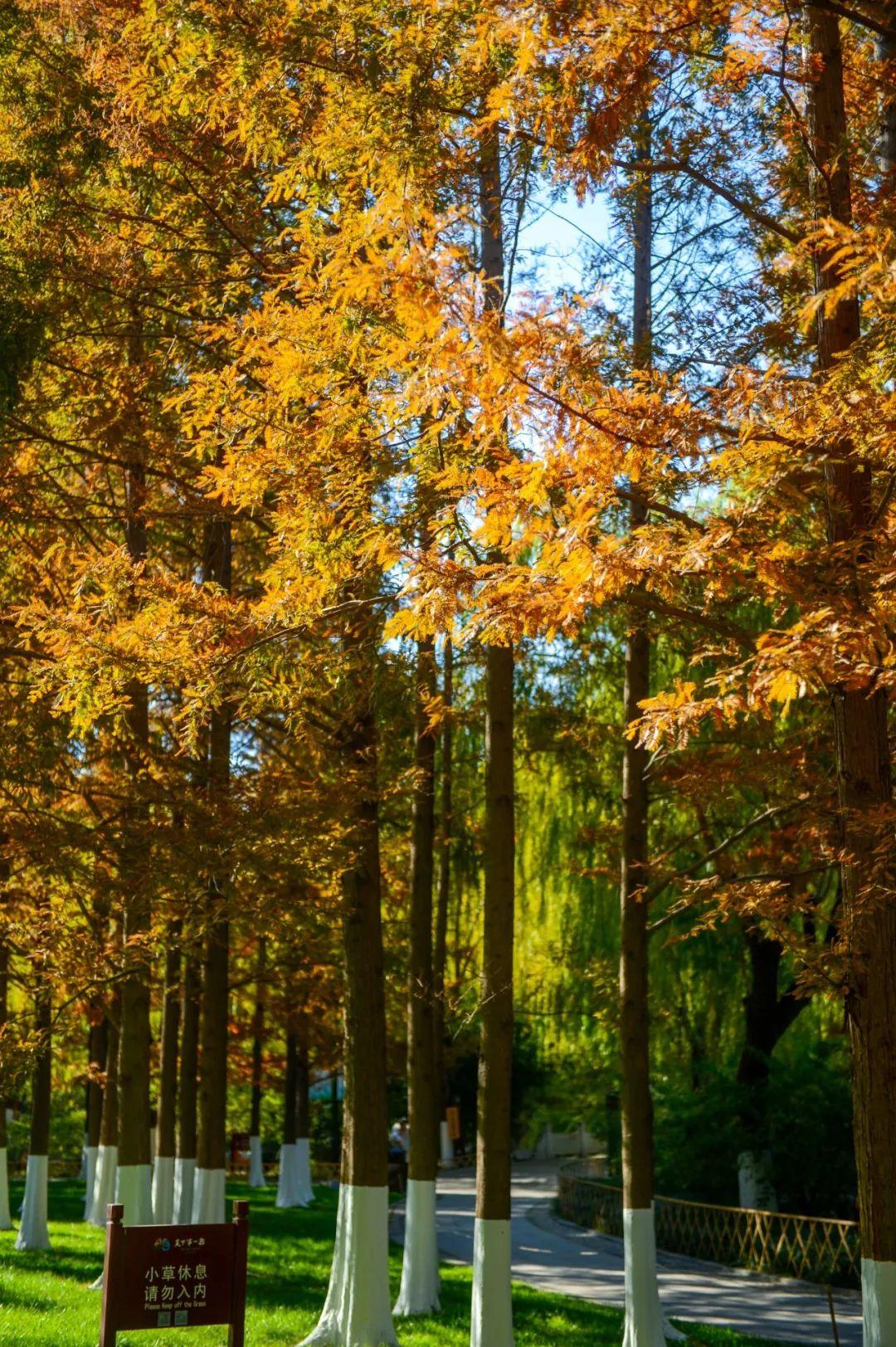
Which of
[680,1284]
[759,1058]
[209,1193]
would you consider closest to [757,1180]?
[759,1058]

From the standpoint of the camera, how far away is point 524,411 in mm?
6363

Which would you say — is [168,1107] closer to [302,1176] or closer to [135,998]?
[302,1176]

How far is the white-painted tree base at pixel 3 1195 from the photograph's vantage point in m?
20.4

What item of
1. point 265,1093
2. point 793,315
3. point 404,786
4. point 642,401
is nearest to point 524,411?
point 642,401

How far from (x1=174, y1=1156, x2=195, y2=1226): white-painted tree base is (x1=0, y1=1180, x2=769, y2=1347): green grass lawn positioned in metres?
0.95

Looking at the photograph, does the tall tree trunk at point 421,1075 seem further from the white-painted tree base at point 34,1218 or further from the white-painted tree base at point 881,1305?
the white-painted tree base at point 34,1218

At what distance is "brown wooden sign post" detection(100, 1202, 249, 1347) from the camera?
7031mm

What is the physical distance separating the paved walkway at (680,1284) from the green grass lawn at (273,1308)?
2.98 feet

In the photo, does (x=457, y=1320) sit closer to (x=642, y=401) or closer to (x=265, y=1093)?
(x=642, y=401)

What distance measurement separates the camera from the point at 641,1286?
11.0 metres

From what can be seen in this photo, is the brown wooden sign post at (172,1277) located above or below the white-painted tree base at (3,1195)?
above

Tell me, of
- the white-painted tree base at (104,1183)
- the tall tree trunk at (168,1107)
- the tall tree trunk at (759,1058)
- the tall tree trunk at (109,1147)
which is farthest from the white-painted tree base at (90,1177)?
the tall tree trunk at (759,1058)

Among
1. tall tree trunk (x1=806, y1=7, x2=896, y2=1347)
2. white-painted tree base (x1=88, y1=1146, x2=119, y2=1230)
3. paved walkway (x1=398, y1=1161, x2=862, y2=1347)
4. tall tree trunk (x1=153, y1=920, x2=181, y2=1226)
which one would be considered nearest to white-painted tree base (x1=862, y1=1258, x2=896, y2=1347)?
tall tree trunk (x1=806, y1=7, x2=896, y2=1347)

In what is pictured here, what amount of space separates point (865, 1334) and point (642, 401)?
4.53 m
